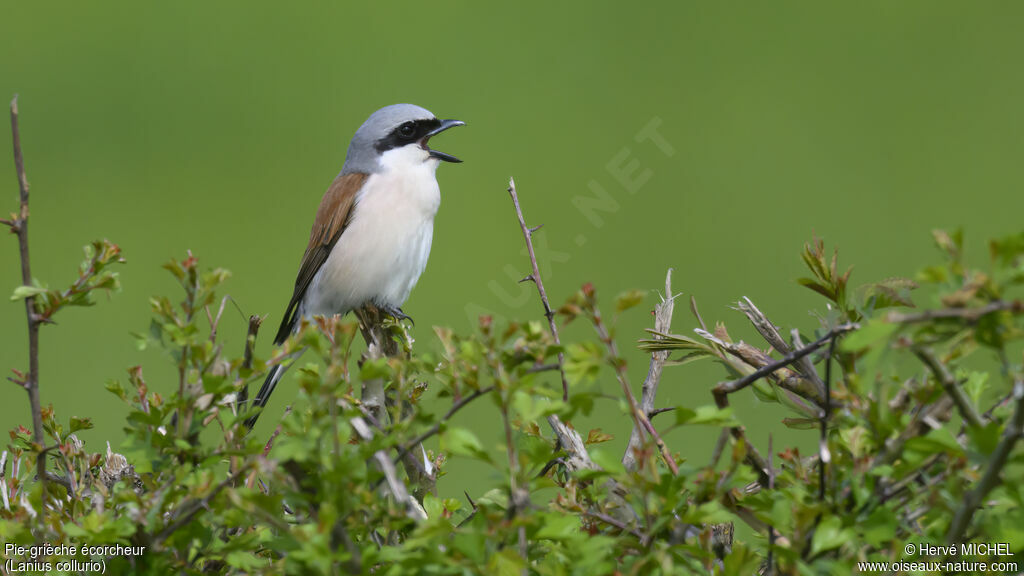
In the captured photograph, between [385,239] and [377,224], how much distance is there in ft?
0.24

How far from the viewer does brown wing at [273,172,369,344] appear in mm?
3865

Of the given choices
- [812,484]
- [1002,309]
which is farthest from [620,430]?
[1002,309]

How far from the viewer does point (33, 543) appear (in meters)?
1.16

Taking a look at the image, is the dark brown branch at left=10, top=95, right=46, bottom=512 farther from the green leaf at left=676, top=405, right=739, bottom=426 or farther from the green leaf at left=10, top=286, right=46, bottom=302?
the green leaf at left=676, top=405, right=739, bottom=426

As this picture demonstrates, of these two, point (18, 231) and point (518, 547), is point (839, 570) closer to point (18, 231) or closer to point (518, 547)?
point (518, 547)

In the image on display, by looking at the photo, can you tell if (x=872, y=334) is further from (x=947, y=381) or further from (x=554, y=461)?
(x=554, y=461)

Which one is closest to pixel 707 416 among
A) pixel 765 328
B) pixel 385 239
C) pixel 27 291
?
pixel 765 328

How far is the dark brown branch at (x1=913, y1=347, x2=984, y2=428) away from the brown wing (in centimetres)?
320

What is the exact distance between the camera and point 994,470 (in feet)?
2.77

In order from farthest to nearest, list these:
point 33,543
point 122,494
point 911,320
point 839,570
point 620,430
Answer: point 620,430, point 33,543, point 122,494, point 839,570, point 911,320

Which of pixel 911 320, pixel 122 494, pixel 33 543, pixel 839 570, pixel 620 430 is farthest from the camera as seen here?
pixel 620 430

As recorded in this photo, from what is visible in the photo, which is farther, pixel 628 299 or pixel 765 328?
pixel 765 328

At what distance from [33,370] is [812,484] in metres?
1.04

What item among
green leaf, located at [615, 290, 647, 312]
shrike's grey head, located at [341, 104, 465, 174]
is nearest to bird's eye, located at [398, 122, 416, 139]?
shrike's grey head, located at [341, 104, 465, 174]
